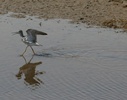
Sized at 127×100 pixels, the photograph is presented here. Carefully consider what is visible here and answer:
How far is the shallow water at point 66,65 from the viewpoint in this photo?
9.12 meters

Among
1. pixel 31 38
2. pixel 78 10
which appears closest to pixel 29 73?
pixel 31 38

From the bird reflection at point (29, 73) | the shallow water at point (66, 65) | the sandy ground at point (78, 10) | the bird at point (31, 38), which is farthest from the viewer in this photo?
the sandy ground at point (78, 10)

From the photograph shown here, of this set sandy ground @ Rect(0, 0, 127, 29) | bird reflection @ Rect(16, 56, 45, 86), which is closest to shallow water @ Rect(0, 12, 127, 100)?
bird reflection @ Rect(16, 56, 45, 86)

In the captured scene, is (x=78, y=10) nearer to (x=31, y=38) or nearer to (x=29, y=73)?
(x=31, y=38)

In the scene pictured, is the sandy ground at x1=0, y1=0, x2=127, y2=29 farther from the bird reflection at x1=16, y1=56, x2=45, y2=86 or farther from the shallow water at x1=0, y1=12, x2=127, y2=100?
the bird reflection at x1=16, y1=56, x2=45, y2=86

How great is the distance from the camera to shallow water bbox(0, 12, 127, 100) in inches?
359

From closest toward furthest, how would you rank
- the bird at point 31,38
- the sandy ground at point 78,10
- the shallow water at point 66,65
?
the shallow water at point 66,65, the bird at point 31,38, the sandy ground at point 78,10

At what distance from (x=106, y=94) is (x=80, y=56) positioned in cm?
276

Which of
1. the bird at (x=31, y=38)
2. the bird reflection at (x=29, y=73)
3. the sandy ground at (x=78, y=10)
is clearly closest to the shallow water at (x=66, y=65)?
the bird reflection at (x=29, y=73)

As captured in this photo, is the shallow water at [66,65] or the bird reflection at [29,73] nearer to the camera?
the shallow water at [66,65]

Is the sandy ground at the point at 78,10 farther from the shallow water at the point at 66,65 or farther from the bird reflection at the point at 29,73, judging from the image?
the bird reflection at the point at 29,73

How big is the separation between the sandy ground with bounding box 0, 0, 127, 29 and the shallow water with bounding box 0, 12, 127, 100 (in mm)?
870

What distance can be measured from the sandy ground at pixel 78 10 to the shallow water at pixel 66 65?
2.86 feet

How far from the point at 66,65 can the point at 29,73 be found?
0.87 meters
